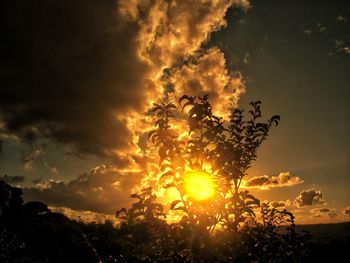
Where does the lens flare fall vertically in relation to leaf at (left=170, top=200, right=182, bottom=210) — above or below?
above

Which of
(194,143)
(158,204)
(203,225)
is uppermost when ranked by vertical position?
(194,143)

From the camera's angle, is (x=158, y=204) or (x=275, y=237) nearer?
(x=275, y=237)

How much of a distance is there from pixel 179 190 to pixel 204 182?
2.80 ft

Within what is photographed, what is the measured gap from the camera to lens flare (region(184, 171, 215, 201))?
973 cm

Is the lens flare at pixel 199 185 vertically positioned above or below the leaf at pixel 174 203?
above

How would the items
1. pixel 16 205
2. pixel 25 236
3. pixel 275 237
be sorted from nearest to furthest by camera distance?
pixel 275 237 < pixel 25 236 < pixel 16 205

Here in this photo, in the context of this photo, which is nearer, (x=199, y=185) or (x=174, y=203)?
(x=199, y=185)

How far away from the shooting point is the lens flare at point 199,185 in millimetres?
9734

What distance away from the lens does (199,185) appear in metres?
9.81

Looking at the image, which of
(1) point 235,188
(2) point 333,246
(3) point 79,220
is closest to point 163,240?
(1) point 235,188

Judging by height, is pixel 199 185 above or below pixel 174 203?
above

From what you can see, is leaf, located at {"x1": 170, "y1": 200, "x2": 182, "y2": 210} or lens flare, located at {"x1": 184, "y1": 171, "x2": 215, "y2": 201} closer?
lens flare, located at {"x1": 184, "y1": 171, "x2": 215, "y2": 201}

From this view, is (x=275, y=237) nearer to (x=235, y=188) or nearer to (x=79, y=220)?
(x=235, y=188)

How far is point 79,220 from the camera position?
30.2 meters
